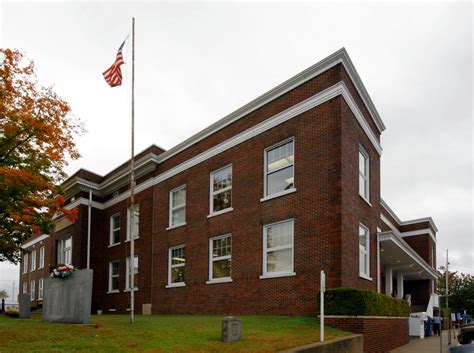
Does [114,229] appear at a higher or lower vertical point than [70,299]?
higher

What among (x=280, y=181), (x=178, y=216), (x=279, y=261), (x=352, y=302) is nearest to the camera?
(x=352, y=302)

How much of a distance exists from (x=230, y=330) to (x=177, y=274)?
48.3ft

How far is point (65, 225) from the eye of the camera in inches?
1414

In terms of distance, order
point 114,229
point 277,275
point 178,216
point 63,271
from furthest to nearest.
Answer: point 114,229, point 178,216, point 277,275, point 63,271

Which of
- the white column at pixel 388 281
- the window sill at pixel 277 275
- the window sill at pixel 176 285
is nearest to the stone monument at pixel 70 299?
the window sill at pixel 277 275

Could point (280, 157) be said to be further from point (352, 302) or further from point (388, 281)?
point (388, 281)

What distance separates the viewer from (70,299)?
15.4 meters

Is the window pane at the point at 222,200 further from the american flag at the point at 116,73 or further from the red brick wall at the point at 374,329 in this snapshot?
the red brick wall at the point at 374,329

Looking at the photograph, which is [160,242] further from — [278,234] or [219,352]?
[219,352]

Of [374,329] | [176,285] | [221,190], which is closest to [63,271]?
[221,190]

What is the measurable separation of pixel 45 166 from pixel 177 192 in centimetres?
725

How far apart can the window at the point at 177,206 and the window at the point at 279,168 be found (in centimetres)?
686

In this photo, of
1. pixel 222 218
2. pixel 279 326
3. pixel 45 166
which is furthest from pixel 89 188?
pixel 279 326

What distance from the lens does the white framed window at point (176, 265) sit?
24.7 meters
